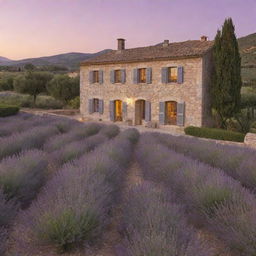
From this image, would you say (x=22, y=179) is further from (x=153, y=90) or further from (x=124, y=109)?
(x=124, y=109)

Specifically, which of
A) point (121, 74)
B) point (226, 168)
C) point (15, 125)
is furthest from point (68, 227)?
point (121, 74)

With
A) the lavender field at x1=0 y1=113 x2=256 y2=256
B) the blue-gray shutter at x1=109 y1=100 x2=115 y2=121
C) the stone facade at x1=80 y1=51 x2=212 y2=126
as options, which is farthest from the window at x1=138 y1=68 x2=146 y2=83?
the lavender field at x1=0 y1=113 x2=256 y2=256

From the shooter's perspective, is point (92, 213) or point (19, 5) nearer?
point (92, 213)

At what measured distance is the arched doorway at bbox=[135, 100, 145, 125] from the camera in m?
15.8

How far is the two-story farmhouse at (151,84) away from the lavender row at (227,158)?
681 cm

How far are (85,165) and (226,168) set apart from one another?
8.70 ft

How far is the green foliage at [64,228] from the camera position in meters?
2.34

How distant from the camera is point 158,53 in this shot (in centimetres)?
1476

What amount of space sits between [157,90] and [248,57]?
1325 inches

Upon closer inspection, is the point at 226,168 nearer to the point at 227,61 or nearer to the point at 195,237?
the point at 195,237

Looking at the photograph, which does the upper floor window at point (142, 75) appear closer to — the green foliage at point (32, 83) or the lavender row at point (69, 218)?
the green foliage at point (32, 83)

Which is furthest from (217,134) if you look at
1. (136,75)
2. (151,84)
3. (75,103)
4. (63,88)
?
(63,88)

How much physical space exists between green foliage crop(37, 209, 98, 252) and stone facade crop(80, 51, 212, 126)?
458 inches

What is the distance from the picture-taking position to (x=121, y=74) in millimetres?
15984
